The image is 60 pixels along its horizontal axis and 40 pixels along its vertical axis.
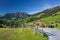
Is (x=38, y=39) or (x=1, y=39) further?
(x=38, y=39)

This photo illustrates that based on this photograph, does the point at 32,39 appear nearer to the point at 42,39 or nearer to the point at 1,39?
the point at 42,39

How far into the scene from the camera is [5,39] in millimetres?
17312

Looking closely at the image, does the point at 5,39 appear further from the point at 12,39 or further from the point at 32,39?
the point at 32,39

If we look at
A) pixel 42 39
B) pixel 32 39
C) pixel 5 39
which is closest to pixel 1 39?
pixel 5 39

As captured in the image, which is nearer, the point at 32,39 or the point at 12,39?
the point at 12,39

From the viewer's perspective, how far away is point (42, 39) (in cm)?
2038

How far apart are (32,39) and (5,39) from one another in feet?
10.6

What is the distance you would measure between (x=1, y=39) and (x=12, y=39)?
943 mm

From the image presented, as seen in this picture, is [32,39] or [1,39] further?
[32,39]

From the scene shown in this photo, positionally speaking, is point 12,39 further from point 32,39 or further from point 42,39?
point 42,39

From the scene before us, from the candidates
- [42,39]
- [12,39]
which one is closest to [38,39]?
[42,39]

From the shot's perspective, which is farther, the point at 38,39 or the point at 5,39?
the point at 38,39

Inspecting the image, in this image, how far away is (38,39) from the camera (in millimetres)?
20141

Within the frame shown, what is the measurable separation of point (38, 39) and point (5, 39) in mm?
4072
